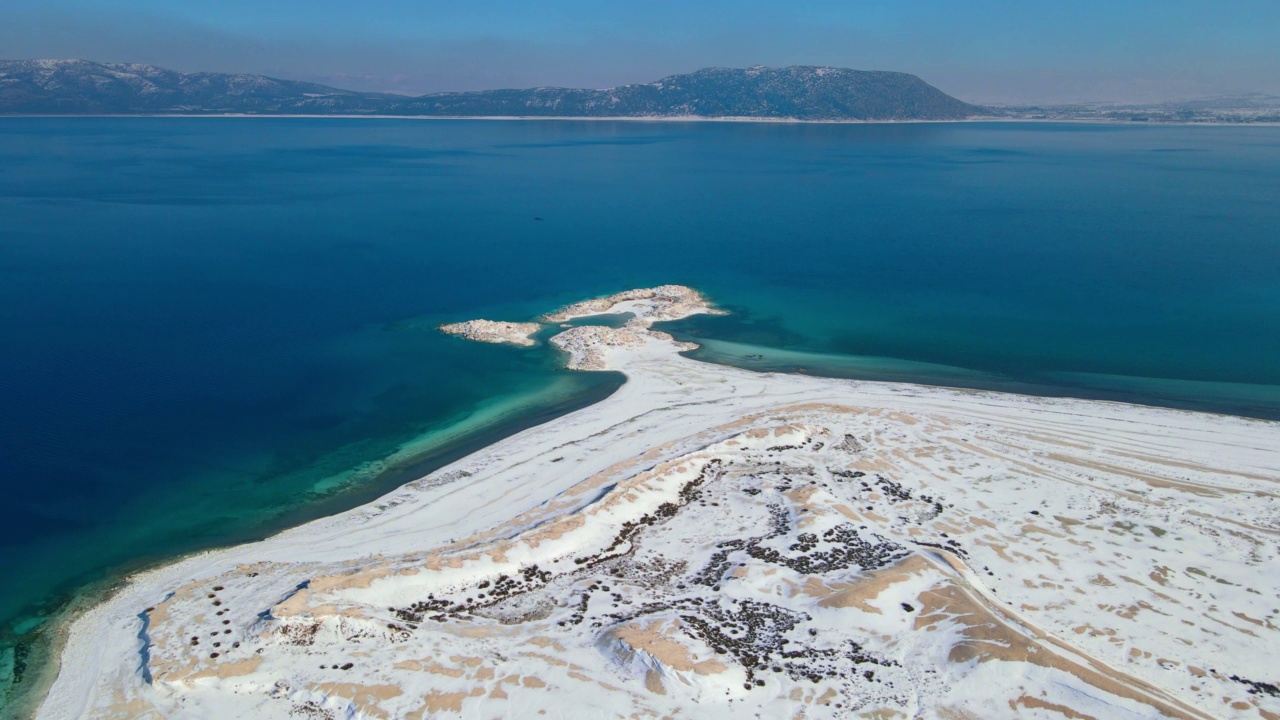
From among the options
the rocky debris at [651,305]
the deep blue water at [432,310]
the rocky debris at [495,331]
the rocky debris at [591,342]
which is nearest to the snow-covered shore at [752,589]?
the deep blue water at [432,310]

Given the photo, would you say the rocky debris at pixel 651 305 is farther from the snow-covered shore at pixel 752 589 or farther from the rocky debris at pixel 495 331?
the snow-covered shore at pixel 752 589

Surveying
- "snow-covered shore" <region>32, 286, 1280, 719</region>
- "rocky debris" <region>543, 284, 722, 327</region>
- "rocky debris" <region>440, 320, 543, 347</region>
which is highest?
"rocky debris" <region>543, 284, 722, 327</region>

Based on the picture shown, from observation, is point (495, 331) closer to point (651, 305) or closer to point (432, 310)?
point (432, 310)

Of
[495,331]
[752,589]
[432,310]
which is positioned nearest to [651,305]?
[495,331]

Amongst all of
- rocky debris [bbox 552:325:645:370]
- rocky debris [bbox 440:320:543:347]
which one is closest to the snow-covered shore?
rocky debris [bbox 552:325:645:370]

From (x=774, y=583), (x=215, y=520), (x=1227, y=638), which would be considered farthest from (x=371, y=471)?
(x=1227, y=638)

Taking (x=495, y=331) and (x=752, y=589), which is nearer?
(x=752, y=589)

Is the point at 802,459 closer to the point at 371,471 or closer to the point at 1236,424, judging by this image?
the point at 371,471

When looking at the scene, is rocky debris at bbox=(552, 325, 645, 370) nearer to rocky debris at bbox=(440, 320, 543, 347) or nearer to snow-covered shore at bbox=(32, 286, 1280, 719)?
rocky debris at bbox=(440, 320, 543, 347)
